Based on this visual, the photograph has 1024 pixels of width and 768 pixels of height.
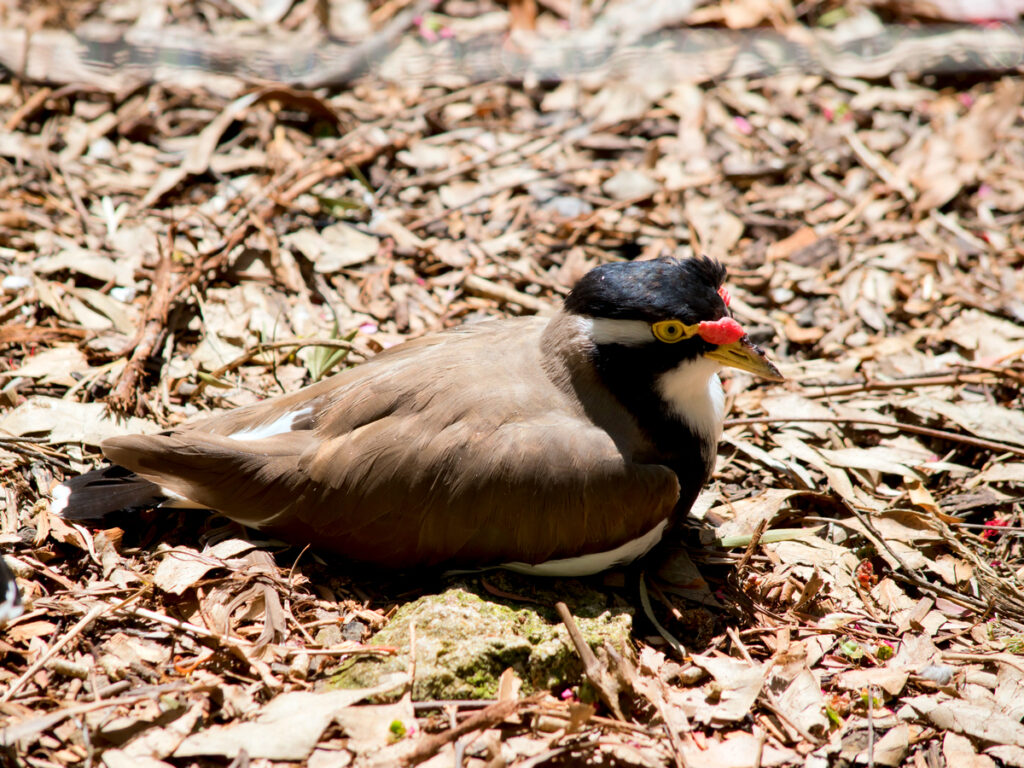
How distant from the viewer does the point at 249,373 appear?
5.08m

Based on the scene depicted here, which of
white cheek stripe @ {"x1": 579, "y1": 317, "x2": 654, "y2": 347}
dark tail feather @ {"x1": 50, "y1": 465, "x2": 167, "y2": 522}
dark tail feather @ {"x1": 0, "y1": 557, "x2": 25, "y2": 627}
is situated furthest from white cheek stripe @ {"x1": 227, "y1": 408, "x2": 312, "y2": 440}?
white cheek stripe @ {"x1": 579, "y1": 317, "x2": 654, "y2": 347}

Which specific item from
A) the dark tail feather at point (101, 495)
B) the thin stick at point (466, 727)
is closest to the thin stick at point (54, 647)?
the dark tail feather at point (101, 495)

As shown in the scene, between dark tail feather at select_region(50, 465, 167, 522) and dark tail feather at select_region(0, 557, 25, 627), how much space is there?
2.19ft

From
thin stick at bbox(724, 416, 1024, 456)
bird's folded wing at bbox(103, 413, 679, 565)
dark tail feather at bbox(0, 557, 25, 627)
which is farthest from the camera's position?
thin stick at bbox(724, 416, 1024, 456)

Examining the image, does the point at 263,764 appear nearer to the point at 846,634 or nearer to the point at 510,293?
the point at 846,634

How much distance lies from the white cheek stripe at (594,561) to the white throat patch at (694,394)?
443mm

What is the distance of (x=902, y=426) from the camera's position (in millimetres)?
4773

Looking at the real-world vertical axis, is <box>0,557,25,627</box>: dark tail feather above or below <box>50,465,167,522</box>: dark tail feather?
above

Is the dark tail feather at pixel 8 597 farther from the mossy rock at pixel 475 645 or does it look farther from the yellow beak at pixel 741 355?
the yellow beak at pixel 741 355

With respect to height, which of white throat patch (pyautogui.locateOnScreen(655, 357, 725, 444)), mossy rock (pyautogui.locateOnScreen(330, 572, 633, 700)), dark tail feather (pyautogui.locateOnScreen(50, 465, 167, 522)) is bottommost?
mossy rock (pyautogui.locateOnScreen(330, 572, 633, 700))

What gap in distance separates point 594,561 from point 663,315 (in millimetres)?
1023

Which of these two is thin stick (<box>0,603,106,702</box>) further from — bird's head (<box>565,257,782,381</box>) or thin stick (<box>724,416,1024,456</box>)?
thin stick (<box>724,416,1024,456</box>)

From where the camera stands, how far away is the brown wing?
3814 mm

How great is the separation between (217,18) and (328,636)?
4973mm
